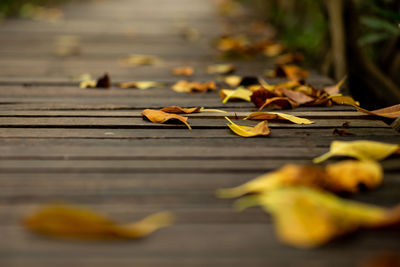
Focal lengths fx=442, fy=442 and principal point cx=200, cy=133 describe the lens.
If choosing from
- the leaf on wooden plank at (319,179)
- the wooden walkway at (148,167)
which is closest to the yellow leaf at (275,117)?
the wooden walkway at (148,167)

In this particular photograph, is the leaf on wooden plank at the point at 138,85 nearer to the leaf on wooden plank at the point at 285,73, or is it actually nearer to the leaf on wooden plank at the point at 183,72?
the leaf on wooden plank at the point at 183,72

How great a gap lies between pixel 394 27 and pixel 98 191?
6.81ft

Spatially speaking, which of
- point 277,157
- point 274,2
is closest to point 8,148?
point 277,157

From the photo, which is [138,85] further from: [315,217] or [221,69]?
[315,217]

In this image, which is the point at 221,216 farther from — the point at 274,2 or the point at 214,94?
the point at 274,2

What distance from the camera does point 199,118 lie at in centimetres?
177

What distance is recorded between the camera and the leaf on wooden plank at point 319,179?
1.07 metres


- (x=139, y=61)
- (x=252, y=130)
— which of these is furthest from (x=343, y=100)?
(x=139, y=61)

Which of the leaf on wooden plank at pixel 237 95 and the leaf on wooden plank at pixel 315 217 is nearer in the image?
the leaf on wooden plank at pixel 315 217

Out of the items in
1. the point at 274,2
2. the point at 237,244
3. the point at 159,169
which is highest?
the point at 274,2

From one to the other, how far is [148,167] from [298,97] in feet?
3.03

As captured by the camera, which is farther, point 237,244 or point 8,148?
point 8,148

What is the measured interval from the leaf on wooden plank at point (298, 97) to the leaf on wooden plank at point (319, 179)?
77 centimetres

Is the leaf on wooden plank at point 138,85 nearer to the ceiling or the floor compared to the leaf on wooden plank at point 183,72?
nearer to the floor
